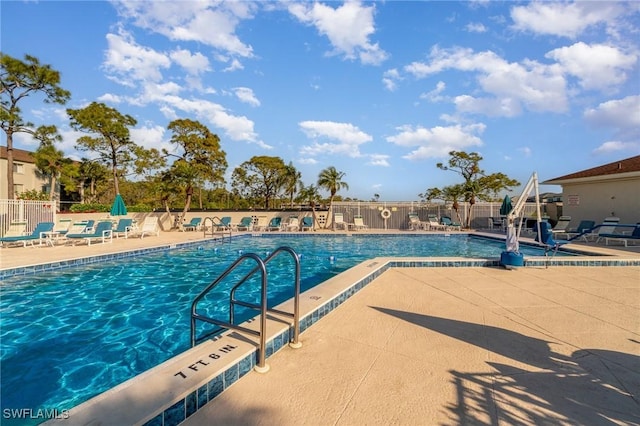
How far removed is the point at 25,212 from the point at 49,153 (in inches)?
496

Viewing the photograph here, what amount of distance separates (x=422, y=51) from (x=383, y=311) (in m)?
12.2

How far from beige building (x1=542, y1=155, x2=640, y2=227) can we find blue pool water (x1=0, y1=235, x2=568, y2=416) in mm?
12631

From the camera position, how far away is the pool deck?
1.79 m

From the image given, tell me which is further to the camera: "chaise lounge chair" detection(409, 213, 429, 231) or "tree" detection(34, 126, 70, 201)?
"tree" detection(34, 126, 70, 201)

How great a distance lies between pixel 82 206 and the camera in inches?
683

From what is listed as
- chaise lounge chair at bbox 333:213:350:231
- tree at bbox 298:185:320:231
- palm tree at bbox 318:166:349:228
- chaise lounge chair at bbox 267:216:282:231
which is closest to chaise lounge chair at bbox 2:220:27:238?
chaise lounge chair at bbox 267:216:282:231

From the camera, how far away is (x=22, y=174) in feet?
84.2

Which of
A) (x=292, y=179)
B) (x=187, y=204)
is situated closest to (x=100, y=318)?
(x=187, y=204)

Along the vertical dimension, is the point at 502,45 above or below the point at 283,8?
below

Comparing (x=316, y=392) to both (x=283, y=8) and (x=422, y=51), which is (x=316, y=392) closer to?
(x=283, y=8)

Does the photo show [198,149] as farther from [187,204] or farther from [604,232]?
[604,232]

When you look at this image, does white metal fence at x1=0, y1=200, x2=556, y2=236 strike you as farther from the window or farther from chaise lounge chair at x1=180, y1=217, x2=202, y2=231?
the window

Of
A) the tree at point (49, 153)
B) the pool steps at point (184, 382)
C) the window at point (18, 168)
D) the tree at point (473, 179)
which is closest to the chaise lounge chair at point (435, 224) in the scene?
the tree at point (473, 179)

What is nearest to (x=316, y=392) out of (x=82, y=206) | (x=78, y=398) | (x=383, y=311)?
(x=383, y=311)
